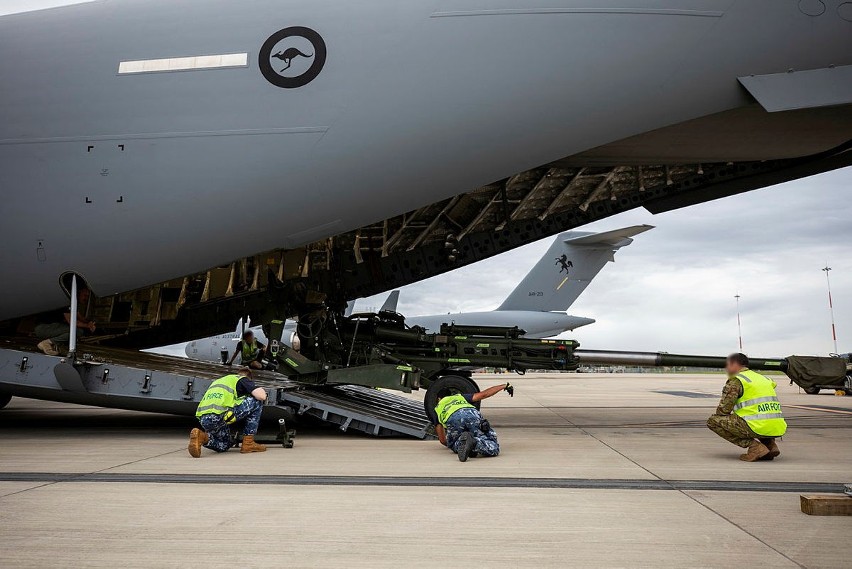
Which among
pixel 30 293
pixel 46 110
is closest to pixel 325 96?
pixel 46 110

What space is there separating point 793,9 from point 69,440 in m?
9.75

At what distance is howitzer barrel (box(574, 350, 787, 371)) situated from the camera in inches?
419

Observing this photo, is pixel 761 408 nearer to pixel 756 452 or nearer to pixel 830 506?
pixel 756 452

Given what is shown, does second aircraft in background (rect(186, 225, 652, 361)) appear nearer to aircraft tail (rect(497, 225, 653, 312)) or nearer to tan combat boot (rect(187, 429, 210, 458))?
aircraft tail (rect(497, 225, 653, 312))

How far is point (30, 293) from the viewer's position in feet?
26.3

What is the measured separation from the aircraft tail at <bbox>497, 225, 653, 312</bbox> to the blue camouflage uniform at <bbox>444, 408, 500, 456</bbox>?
13.0 metres

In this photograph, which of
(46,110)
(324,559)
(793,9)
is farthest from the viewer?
(46,110)

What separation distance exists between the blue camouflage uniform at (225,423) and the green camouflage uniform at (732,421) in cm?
473

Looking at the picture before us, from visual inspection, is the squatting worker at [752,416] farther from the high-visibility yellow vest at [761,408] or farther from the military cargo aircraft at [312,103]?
the military cargo aircraft at [312,103]

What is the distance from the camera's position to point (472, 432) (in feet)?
21.4

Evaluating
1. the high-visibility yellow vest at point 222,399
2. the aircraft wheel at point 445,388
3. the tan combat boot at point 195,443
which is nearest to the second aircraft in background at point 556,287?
the aircraft wheel at point 445,388

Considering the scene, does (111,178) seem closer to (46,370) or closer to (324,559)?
(46,370)

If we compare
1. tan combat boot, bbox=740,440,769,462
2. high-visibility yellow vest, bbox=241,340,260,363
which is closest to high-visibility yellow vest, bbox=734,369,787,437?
tan combat boot, bbox=740,440,769,462

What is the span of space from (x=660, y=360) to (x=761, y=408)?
227 inches
